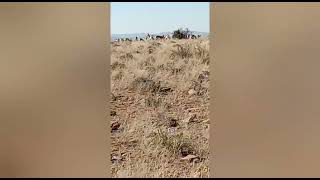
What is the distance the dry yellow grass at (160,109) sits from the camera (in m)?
3.15

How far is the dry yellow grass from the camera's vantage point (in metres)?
3.15

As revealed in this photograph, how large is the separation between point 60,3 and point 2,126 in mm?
591

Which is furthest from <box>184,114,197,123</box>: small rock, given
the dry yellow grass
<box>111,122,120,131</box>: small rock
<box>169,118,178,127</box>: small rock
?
<box>111,122,120,131</box>: small rock

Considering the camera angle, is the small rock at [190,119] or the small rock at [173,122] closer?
the small rock at [173,122]

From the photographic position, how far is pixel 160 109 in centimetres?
404

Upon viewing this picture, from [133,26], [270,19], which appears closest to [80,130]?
[270,19]

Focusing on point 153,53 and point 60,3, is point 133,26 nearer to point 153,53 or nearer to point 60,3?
point 153,53

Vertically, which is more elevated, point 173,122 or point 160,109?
point 160,109

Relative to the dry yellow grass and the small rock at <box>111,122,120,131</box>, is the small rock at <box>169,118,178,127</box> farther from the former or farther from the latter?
the small rock at <box>111,122,120,131</box>

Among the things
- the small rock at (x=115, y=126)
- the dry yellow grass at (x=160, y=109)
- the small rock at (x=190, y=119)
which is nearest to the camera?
the dry yellow grass at (x=160, y=109)

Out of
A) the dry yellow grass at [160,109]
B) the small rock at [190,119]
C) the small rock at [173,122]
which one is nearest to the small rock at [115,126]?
the dry yellow grass at [160,109]

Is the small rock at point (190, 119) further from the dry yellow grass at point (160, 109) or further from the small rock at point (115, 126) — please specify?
the small rock at point (115, 126)

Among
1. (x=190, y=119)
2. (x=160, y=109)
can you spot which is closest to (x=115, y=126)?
(x=160, y=109)

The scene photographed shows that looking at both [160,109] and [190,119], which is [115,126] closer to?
[160,109]
